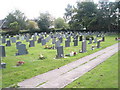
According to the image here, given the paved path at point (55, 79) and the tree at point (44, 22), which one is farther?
the tree at point (44, 22)

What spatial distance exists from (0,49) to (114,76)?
28.3ft

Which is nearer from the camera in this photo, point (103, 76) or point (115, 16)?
point (103, 76)

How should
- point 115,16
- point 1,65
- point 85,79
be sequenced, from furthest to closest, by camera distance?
point 115,16 → point 1,65 → point 85,79

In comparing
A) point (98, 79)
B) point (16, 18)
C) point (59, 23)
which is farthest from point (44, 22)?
point (98, 79)

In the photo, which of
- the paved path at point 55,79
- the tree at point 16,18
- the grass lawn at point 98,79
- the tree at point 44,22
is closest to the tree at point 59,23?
the tree at point 44,22

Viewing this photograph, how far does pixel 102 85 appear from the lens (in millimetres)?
6152

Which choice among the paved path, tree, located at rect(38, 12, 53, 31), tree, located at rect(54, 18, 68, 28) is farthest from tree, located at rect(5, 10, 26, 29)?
the paved path

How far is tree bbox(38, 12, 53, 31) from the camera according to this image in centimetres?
5085

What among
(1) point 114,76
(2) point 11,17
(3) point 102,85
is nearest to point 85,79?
(3) point 102,85

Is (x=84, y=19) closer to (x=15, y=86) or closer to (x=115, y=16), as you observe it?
(x=115, y=16)

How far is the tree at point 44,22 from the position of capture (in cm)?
5085

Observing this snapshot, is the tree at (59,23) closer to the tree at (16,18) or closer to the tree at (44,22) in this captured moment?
the tree at (44,22)

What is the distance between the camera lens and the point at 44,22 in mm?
52406

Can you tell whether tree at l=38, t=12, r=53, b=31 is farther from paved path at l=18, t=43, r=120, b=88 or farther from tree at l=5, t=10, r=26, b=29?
paved path at l=18, t=43, r=120, b=88
